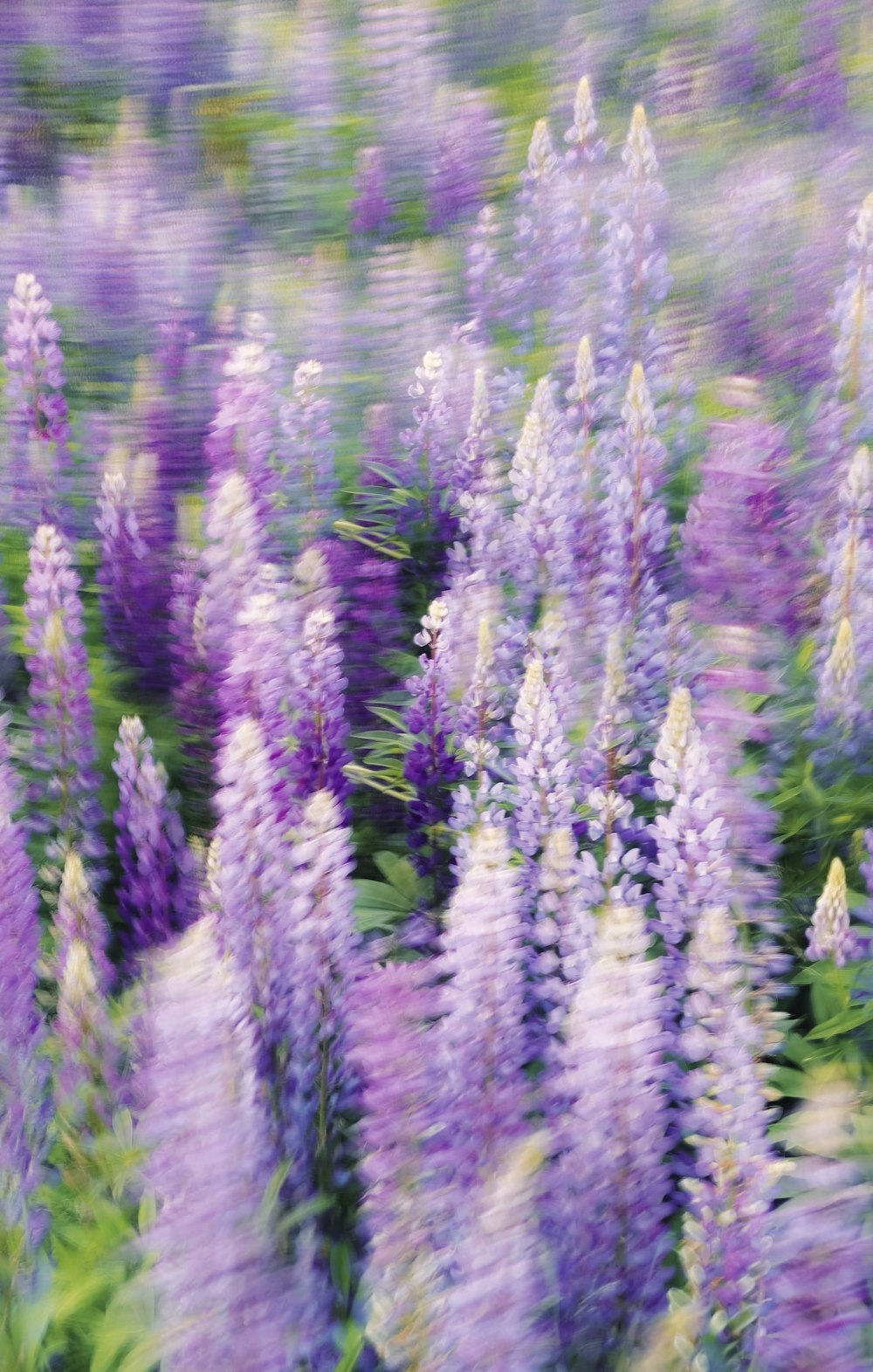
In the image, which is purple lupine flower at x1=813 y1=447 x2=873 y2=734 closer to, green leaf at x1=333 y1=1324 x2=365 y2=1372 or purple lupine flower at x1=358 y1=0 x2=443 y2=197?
green leaf at x1=333 y1=1324 x2=365 y2=1372

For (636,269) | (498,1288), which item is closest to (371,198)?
(636,269)

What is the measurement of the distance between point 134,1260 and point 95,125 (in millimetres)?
2173

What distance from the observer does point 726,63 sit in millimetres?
2369

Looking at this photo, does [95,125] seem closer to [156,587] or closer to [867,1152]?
[156,587]

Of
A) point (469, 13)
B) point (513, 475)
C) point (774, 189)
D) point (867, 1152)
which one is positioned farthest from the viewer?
point (469, 13)

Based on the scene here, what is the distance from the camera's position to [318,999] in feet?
4.08

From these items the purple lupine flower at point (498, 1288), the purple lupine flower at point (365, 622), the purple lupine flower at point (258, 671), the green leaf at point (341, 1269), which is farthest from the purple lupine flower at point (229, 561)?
the purple lupine flower at point (498, 1288)

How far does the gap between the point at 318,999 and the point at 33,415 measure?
1.11 m

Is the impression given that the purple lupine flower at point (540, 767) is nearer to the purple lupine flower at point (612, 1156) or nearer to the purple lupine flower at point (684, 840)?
the purple lupine flower at point (684, 840)

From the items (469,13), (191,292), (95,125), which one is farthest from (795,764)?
(95,125)

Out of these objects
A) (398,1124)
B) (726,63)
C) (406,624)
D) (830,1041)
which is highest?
(726,63)

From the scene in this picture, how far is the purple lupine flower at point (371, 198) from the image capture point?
242cm

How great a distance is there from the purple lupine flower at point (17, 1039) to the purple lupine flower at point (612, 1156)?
0.49m

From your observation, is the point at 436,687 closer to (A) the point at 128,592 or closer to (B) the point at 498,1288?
(A) the point at 128,592
